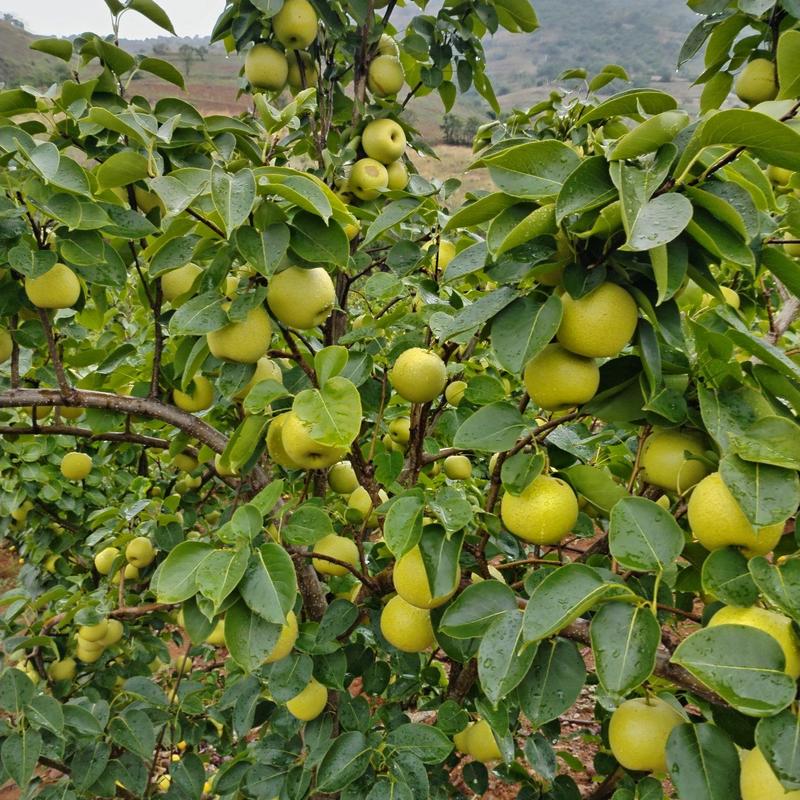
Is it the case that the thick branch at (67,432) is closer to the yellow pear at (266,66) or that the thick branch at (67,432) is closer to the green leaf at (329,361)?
the green leaf at (329,361)

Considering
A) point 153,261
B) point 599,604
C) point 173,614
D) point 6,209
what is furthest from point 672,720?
point 173,614

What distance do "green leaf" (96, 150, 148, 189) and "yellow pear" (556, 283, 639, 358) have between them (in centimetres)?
86

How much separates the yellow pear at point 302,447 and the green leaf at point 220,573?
0.22m

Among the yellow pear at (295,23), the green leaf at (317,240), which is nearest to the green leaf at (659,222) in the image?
the green leaf at (317,240)

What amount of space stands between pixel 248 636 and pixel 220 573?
0.12 metres

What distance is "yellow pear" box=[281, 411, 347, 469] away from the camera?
1.16 metres

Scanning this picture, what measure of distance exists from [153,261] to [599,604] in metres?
1.00

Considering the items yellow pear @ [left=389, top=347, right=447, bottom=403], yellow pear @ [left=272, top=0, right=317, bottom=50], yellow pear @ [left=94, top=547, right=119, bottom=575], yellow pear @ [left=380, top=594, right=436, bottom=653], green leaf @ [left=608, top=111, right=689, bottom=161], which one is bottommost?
yellow pear @ [left=94, top=547, right=119, bottom=575]

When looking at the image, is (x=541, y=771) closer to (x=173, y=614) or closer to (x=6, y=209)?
(x=173, y=614)

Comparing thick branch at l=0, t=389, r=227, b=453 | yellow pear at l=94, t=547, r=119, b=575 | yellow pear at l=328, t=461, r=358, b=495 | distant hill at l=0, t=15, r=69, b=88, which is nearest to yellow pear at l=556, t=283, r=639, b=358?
thick branch at l=0, t=389, r=227, b=453

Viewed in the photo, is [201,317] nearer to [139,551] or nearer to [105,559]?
[139,551]

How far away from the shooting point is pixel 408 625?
1272mm

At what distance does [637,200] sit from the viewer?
30.3 inches

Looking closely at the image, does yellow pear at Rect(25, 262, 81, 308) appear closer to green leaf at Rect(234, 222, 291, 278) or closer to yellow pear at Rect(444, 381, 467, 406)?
green leaf at Rect(234, 222, 291, 278)
